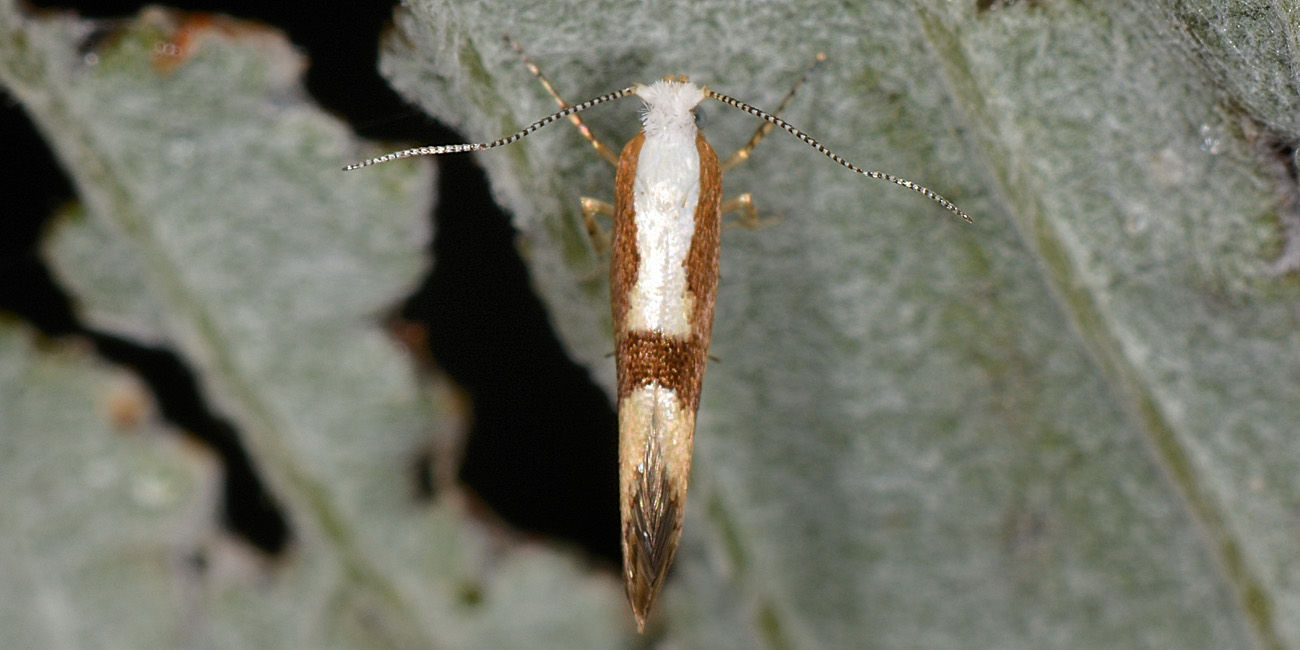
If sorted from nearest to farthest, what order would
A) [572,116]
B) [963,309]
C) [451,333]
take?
[572,116] < [963,309] < [451,333]

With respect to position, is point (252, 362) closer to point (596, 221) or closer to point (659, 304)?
point (596, 221)

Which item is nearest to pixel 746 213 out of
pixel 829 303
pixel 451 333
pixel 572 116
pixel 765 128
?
pixel 765 128

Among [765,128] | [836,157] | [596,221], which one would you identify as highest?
[836,157]

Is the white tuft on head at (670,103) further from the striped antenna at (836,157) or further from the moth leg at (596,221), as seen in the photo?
the moth leg at (596,221)

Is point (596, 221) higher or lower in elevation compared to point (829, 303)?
lower

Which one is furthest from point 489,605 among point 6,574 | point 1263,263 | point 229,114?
point 1263,263

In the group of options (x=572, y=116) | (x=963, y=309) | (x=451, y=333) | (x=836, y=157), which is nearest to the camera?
(x=836, y=157)

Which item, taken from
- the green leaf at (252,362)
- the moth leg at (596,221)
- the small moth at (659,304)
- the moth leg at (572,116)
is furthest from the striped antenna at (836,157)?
the green leaf at (252,362)
